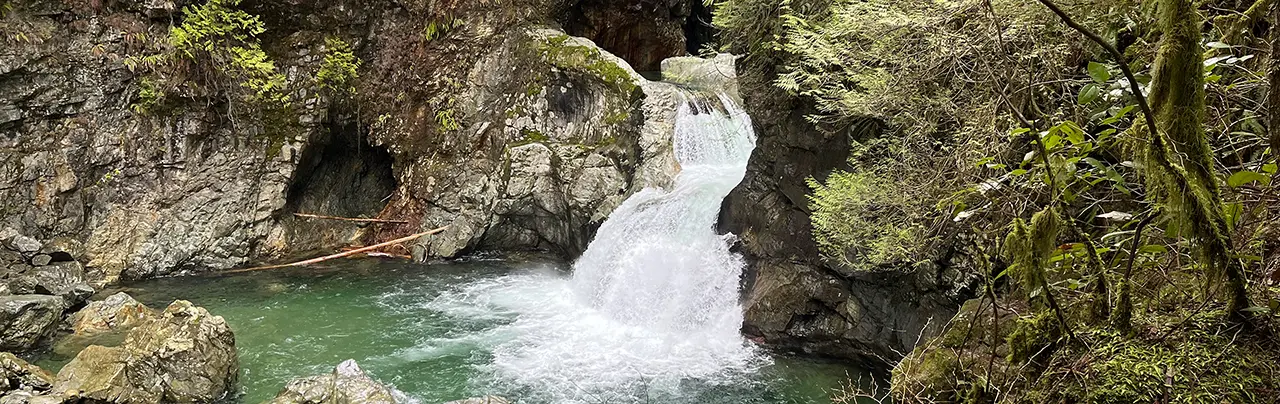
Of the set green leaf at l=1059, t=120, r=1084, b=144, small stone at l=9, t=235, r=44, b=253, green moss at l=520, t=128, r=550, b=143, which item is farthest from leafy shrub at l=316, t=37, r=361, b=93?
green leaf at l=1059, t=120, r=1084, b=144

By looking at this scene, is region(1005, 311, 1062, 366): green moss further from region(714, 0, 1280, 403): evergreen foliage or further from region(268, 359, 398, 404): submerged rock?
region(268, 359, 398, 404): submerged rock

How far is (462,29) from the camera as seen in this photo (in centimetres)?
1287

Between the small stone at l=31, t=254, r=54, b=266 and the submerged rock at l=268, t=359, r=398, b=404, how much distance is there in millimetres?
6704

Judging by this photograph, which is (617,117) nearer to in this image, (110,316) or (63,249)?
(110,316)

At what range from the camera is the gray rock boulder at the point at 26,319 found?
723 cm

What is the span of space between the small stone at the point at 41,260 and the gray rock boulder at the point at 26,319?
2.49m

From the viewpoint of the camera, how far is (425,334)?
340 inches

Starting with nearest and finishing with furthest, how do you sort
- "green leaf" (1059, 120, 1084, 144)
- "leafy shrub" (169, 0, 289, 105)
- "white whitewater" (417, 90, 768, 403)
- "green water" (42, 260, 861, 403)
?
"green leaf" (1059, 120, 1084, 144) → "green water" (42, 260, 861, 403) → "white whitewater" (417, 90, 768, 403) → "leafy shrub" (169, 0, 289, 105)

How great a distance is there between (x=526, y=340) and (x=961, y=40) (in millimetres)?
6332

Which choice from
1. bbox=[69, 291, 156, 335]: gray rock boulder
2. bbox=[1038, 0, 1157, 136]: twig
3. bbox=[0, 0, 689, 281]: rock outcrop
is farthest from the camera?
bbox=[0, 0, 689, 281]: rock outcrop

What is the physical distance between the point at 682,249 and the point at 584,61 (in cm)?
453

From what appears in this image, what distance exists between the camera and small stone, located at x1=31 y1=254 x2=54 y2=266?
972 centimetres

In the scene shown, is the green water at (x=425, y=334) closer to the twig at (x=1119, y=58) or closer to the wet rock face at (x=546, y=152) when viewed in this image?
the wet rock face at (x=546, y=152)

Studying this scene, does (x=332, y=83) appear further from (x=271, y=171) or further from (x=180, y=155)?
(x=180, y=155)
